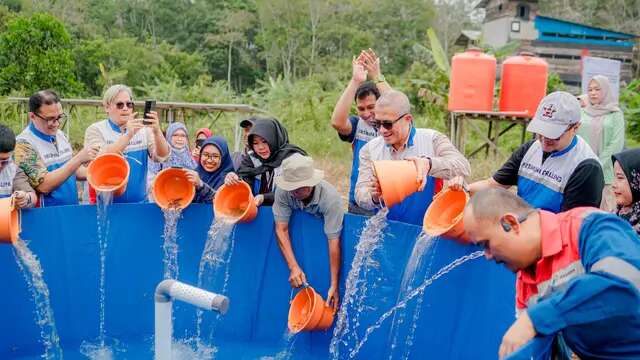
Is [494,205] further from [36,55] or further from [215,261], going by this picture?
[36,55]

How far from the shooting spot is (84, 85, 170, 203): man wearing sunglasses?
4.16 metres

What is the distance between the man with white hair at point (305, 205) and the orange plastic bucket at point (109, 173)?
3.16ft

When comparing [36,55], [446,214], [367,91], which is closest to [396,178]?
[446,214]

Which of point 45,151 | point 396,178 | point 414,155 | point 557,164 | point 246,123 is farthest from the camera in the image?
point 246,123

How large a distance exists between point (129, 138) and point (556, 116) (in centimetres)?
252

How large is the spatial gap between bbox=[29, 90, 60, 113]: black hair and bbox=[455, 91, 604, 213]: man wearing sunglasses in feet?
7.89

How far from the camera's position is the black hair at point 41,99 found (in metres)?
3.87

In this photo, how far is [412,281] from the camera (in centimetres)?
375

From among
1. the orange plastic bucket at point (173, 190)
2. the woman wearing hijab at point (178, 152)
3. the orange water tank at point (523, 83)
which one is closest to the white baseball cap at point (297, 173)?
the orange plastic bucket at point (173, 190)

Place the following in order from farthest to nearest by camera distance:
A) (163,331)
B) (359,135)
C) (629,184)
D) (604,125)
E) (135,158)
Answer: (604,125) → (135,158) → (359,135) → (629,184) → (163,331)

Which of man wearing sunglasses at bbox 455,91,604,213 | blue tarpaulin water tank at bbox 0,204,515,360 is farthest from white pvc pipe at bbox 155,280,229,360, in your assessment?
blue tarpaulin water tank at bbox 0,204,515,360

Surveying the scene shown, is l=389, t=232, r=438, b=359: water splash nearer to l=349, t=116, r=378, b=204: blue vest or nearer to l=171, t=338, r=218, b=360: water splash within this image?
l=349, t=116, r=378, b=204: blue vest

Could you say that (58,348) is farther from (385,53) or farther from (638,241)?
(385,53)

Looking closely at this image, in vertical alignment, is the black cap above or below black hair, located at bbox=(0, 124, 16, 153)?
above
